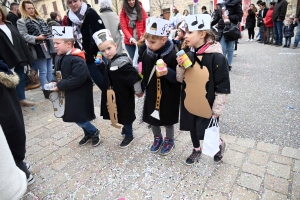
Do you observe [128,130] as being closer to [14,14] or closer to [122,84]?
[122,84]

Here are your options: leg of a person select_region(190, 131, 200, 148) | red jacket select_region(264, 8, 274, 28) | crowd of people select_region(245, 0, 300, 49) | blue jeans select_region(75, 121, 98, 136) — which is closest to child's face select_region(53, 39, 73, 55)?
blue jeans select_region(75, 121, 98, 136)

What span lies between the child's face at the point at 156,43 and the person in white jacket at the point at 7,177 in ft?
5.30

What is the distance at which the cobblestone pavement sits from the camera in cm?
212

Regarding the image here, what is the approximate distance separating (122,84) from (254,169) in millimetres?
1707

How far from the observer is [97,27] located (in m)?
3.58

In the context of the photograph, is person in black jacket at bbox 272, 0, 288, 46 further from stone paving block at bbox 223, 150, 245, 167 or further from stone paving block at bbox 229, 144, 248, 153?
stone paving block at bbox 223, 150, 245, 167

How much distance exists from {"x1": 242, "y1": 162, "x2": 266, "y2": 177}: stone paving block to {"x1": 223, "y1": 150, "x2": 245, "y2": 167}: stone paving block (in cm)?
7

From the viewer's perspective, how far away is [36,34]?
4.46 meters

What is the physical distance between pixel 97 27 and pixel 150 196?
2717mm

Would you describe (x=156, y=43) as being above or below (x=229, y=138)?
above

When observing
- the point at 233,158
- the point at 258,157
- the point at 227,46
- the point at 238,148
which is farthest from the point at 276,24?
the point at 233,158

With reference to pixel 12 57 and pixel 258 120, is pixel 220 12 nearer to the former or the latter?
pixel 258 120

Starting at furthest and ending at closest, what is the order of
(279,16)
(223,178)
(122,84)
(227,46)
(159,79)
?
1. (279,16)
2. (227,46)
3. (122,84)
4. (159,79)
5. (223,178)

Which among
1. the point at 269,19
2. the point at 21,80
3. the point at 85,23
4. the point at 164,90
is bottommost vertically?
the point at 21,80
